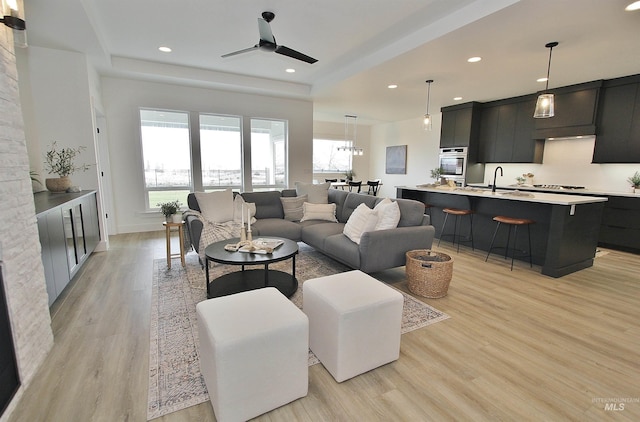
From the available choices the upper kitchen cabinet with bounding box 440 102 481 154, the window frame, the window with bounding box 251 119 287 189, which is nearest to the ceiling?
the window frame

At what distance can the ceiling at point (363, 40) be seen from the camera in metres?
2.89

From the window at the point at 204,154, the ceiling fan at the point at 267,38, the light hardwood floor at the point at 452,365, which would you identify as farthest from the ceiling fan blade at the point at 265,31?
the window at the point at 204,154

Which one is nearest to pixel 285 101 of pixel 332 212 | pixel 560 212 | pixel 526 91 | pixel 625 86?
pixel 332 212

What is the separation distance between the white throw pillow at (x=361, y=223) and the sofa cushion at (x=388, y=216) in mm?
60

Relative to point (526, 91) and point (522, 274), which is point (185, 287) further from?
point (526, 91)

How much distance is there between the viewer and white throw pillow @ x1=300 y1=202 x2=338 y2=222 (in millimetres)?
4449

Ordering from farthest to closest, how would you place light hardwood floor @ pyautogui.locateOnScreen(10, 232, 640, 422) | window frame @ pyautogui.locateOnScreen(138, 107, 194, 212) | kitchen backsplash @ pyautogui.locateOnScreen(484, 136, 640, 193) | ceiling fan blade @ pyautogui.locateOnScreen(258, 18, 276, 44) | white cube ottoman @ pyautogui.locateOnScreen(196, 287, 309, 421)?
window frame @ pyautogui.locateOnScreen(138, 107, 194, 212), kitchen backsplash @ pyautogui.locateOnScreen(484, 136, 640, 193), ceiling fan blade @ pyautogui.locateOnScreen(258, 18, 276, 44), light hardwood floor @ pyautogui.locateOnScreen(10, 232, 640, 422), white cube ottoman @ pyautogui.locateOnScreen(196, 287, 309, 421)

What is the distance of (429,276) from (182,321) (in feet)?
7.26

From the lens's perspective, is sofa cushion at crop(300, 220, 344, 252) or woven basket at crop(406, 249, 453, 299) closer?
woven basket at crop(406, 249, 453, 299)

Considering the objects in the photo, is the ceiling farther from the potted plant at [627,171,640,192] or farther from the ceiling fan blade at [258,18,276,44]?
the potted plant at [627,171,640,192]

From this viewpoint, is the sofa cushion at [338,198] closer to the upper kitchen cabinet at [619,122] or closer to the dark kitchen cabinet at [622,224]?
the dark kitchen cabinet at [622,224]

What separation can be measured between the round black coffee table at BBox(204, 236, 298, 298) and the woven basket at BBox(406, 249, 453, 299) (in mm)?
1156

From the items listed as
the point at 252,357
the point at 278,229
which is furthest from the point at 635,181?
the point at 252,357

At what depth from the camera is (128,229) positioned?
18.0 feet
